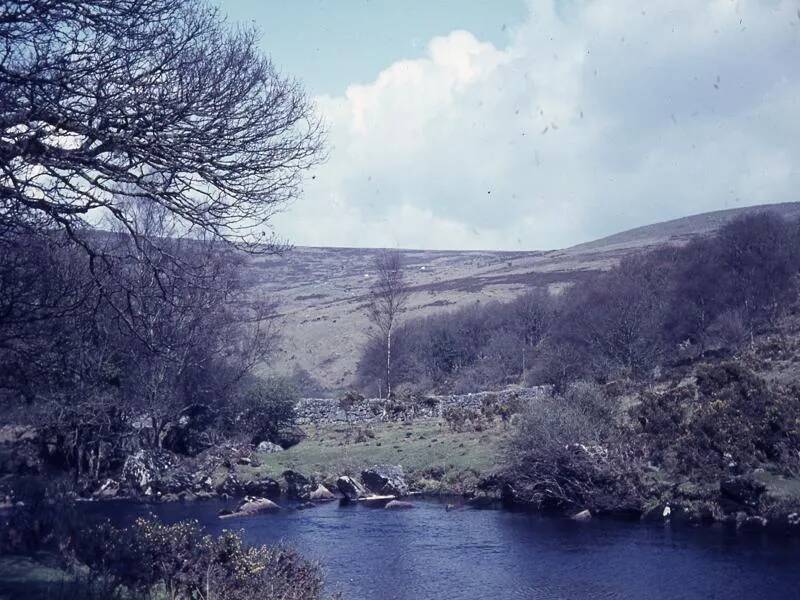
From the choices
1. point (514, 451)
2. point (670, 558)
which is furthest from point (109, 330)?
point (670, 558)

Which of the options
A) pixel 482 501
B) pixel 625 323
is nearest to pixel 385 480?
pixel 482 501

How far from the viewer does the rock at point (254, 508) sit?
24.6 meters

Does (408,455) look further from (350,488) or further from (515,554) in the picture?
(515,554)

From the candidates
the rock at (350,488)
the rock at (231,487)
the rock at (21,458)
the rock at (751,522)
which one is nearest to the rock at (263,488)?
the rock at (231,487)

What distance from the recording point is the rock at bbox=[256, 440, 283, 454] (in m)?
34.8

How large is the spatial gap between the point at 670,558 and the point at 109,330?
18514 millimetres

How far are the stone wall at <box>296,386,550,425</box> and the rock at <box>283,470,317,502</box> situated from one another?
426 inches

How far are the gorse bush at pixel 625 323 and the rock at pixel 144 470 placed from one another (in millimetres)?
17127

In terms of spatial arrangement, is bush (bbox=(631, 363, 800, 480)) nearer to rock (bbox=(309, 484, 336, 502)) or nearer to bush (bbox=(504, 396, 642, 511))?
bush (bbox=(504, 396, 642, 511))

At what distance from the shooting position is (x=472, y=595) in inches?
619

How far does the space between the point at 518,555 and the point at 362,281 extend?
93857mm

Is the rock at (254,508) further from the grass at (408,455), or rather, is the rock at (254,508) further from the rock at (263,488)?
the grass at (408,455)

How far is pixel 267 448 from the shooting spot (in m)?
34.9

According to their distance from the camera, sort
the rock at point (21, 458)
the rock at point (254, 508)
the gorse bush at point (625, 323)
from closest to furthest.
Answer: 1. the rock at point (254, 508)
2. the rock at point (21, 458)
3. the gorse bush at point (625, 323)
